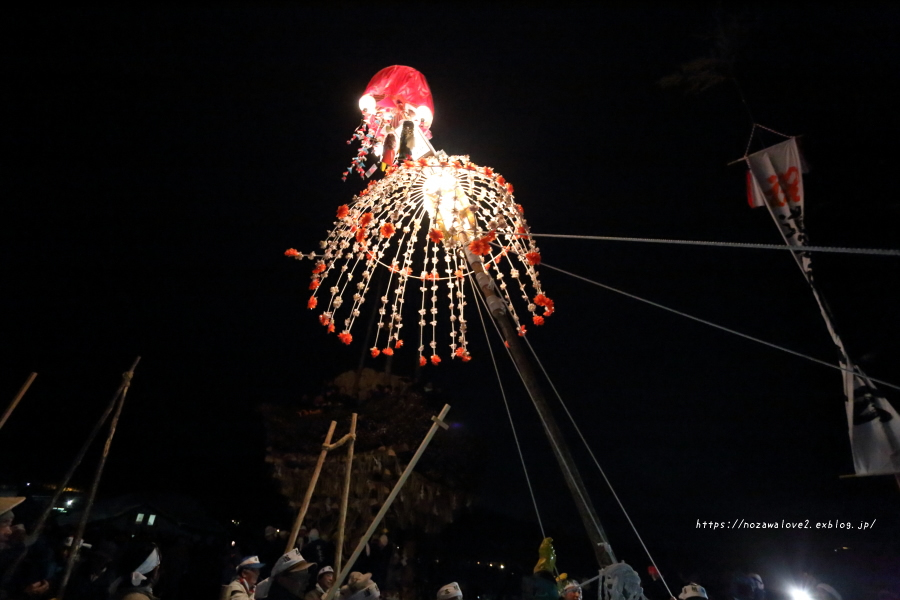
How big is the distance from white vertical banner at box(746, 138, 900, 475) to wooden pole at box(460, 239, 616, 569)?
2.12m

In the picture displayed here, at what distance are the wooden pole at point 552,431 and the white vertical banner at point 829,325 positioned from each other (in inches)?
83.6

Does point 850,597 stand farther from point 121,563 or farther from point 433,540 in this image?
point 121,563

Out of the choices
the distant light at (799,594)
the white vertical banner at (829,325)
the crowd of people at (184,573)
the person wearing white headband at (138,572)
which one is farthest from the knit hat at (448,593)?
the distant light at (799,594)

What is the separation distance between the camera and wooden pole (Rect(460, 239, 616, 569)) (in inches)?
136

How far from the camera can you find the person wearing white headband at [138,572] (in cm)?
362

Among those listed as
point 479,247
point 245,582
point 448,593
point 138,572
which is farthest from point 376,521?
point 479,247

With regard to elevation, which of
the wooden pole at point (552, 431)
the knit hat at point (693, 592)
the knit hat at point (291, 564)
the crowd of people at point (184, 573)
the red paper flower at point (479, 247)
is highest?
the red paper flower at point (479, 247)

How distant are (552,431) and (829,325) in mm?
3225

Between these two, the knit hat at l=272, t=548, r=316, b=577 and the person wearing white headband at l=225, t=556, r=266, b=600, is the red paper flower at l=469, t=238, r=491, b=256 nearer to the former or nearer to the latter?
the knit hat at l=272, t=548, r=316, b=577

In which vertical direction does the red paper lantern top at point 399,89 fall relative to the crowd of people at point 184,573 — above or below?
above

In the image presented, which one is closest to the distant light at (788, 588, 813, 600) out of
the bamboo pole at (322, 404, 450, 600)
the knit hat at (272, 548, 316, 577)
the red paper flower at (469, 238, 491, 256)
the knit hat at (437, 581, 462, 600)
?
the knit hat at (437, 581, 462, 600)

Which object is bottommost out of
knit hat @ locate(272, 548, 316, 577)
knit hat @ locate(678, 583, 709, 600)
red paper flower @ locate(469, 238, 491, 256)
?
knit hat @ locate(272, 548, 316, 577)

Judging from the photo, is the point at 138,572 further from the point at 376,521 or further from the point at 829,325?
the point at 829,325

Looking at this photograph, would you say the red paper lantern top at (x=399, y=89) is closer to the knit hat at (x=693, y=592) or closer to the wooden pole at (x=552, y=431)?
the wooden pole at (x=552, y=431)
